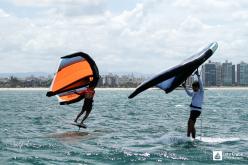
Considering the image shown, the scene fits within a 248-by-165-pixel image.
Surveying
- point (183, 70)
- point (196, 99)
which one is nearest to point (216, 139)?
point (196, 99)

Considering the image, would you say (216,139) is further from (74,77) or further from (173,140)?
(74,77)

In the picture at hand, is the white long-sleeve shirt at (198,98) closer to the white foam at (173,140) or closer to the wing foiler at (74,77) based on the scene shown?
the white foam at (173,140)

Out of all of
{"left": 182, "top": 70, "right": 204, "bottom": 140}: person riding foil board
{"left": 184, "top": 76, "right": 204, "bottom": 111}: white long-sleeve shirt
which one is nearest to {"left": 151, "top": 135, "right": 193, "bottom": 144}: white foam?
{"left": 182, "top": 70, "right": 204, "bottom": 140}: person riding foil board

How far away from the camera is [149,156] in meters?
14.0

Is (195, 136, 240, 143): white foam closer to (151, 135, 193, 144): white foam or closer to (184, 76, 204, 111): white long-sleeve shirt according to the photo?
(151, 135, 193, 144): white foam

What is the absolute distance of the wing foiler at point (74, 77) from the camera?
21047 millimetres

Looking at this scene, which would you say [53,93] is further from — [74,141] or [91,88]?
[74,141]

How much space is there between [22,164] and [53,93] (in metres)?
9.00

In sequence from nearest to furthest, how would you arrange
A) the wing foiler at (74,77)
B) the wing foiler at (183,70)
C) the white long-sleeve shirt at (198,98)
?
the wing foiler at (183,70) → the white long-sleeve shirt at (198,98) → the wing foiler at (74,77)

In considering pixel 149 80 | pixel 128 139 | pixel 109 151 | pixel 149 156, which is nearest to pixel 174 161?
pixel 149 156

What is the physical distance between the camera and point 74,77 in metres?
21.5

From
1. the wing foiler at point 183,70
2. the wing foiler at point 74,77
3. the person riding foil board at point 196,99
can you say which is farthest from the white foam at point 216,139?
the wing foiler at point 74,77

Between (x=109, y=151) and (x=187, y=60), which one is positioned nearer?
(x=109, y=151)

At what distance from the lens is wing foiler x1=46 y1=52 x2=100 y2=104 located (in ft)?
69.1
